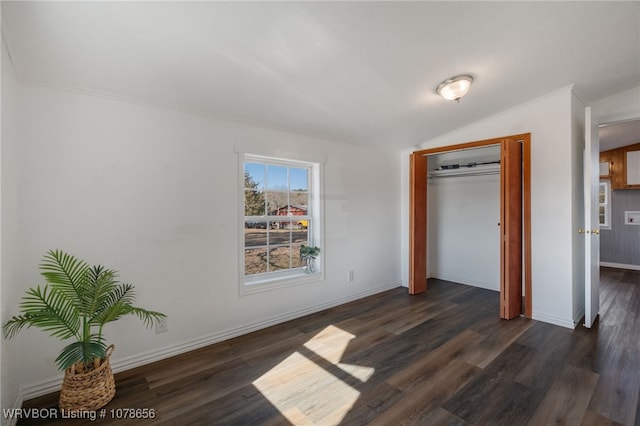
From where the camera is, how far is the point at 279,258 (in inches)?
136

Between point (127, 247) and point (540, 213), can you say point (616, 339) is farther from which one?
point (127, 247)

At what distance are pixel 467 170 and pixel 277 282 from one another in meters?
3.52

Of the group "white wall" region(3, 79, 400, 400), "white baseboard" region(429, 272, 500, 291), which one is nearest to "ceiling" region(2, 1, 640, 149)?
"white wall" region(3, 79, 400, 400)

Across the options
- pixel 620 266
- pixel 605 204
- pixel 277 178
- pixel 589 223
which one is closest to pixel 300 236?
pixel 277 178

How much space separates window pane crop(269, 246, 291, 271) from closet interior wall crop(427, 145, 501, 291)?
2.88m

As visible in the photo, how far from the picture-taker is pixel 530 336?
2889 mm

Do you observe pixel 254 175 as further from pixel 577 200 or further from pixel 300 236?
pixel 577 200

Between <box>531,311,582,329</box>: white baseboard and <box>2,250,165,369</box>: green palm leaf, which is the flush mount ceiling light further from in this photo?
<box>2,250,165,369</box>: green palm leaf

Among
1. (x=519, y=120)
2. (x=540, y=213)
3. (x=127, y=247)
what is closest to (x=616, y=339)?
(x=540, y=213)

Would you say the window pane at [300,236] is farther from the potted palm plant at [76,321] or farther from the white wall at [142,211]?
the potted palm plant at [76,321]

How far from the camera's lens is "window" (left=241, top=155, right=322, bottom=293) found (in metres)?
3.19

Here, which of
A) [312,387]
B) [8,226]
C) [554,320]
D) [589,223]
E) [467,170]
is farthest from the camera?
[467,170]

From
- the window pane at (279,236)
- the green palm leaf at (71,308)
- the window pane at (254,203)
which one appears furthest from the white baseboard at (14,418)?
the window pane at (279,236)

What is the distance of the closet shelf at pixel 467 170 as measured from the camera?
4363 millimetres
